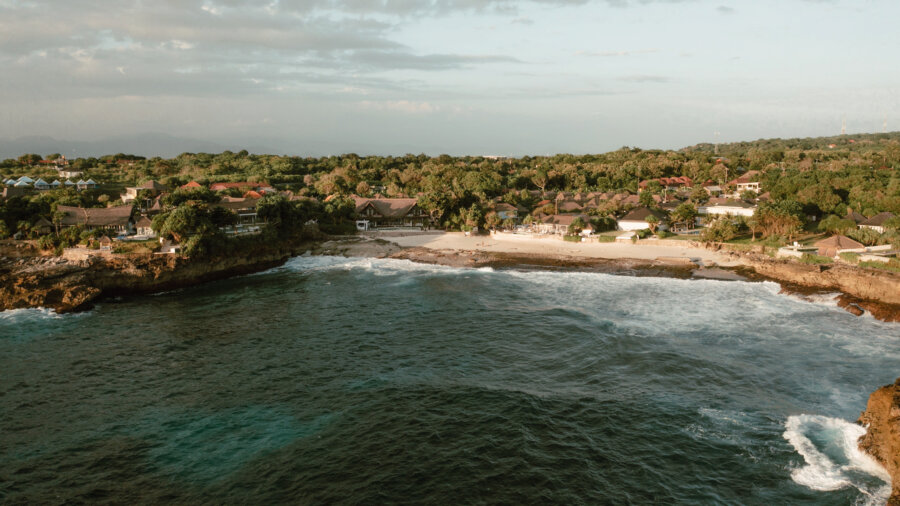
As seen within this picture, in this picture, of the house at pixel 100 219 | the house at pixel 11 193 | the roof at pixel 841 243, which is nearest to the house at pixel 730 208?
the roof at pixel 841 243

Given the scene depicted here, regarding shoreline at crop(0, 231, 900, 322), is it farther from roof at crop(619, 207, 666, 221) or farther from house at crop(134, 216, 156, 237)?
house at crop(134, 216, 156, 237)

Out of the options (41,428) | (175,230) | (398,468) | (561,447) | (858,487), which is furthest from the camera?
(175,230)

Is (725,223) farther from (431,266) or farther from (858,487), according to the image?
(858,487)

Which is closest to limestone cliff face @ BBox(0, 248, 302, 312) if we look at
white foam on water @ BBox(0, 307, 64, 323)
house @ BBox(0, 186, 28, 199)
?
white foam on water @ BBox(0, 307, 64, 323)

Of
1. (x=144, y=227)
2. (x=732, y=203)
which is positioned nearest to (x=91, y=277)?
(x=144, y=227)

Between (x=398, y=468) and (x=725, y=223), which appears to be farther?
(x=725, y=223)

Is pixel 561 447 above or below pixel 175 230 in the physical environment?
below

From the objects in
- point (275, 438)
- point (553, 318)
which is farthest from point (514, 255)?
point (275, 438)
